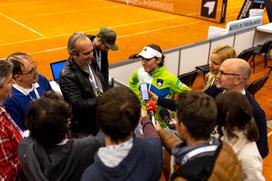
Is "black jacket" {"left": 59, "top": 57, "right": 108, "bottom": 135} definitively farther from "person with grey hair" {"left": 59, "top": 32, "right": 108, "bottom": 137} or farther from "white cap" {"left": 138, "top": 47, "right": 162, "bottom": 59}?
"white cap" {"left": 138, "top": 47, "right": 162, "bottom": 59}

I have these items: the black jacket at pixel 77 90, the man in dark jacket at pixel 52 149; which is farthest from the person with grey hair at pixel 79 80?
the man in dark jacket at pixel 52 149

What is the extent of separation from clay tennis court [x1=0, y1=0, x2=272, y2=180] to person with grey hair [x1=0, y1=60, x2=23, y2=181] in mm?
5386

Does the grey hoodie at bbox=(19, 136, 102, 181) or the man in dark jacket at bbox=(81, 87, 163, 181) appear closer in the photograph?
the man in dark jacket at bbox=(81, 87, 163, 181)

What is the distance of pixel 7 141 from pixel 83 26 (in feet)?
35.2

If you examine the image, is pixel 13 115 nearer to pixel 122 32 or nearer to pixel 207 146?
pixel 207 146

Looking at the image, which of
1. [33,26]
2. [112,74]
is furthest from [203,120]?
[33,26]

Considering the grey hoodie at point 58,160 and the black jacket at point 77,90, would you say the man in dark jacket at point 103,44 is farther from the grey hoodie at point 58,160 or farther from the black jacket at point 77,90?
the grey hoodie at point 58,160

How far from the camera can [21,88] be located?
9.71ft

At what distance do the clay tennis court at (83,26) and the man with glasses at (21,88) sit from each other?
4.81 metres

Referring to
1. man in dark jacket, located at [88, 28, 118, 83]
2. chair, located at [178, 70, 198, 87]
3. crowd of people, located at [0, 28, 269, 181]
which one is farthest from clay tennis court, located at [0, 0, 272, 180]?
crowd of people, located at [0, 28, 269, 181]

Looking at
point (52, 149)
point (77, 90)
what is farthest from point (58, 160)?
point (77, 90)

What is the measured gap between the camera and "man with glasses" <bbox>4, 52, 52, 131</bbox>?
9.34ft

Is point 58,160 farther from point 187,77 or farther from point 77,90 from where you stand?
point 187,77

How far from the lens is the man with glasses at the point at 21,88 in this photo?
9.34 feet
